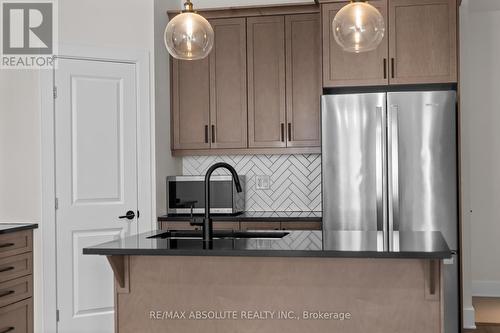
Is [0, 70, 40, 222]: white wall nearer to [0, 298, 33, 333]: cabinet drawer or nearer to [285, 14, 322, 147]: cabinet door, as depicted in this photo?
[0, 298, 33, 333]: cabinet drawer

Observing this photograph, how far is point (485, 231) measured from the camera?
20.0 ft

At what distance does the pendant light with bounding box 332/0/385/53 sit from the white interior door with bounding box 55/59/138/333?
90.2 inches

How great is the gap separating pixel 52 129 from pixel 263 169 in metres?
1.76

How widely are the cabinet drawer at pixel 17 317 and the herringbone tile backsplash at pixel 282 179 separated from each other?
5.95ft

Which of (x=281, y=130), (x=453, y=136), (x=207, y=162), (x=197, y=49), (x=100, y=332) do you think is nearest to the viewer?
(x=197, y=49)

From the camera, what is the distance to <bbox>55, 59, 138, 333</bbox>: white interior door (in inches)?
174

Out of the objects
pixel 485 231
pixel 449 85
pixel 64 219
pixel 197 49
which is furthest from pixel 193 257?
pixel 485 231

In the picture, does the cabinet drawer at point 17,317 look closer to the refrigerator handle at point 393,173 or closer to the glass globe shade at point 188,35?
the glass globe shade at point 188,35

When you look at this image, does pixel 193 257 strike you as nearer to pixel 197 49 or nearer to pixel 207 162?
pixel 197 49

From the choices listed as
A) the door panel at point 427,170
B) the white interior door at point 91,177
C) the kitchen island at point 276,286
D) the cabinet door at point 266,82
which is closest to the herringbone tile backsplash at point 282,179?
the cabinet door at point 266,82

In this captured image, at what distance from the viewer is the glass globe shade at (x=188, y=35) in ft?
9.32

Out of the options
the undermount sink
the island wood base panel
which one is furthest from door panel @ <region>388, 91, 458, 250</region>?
the island wood base panel

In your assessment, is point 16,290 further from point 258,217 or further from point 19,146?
point 258,217

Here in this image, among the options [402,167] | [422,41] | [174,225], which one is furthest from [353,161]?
[174,225]
